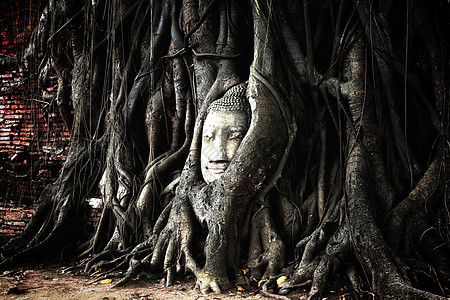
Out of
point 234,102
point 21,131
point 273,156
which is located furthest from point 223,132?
point 21,131

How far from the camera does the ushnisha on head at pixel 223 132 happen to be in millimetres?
3143

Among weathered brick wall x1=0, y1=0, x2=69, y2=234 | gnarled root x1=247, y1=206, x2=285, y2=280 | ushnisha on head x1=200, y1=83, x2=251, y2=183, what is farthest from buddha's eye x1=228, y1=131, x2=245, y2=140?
weathered brick wall x1=0, y1=0, x2=69, y2=234

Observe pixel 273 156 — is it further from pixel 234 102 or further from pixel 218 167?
pixel 234 102

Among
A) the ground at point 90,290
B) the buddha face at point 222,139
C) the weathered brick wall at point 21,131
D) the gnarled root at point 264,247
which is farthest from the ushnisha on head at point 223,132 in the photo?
the weathered brick wall at point 21,131

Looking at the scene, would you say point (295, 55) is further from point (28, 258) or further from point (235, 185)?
point (28, 258)

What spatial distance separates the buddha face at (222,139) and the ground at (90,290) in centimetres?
97

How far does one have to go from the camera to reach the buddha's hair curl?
3219 millimetres

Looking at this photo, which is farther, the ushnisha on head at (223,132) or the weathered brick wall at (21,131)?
the weathered brick wall at (21,131)

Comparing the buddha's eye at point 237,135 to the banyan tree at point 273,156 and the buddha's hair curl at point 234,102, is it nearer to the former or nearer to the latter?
the banyan tree at point 273,156

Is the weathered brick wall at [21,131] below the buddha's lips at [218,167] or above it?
above

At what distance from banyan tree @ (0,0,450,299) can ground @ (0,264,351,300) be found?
0.10 m

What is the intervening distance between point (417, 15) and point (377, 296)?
84.5 inches

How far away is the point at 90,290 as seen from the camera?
2.75m

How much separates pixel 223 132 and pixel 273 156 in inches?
19.8
